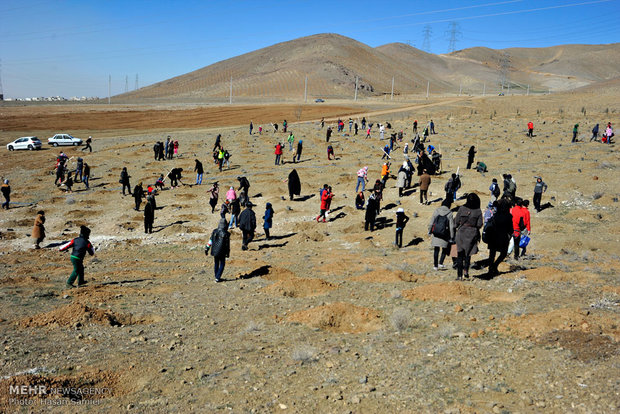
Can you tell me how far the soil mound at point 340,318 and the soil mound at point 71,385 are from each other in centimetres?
347

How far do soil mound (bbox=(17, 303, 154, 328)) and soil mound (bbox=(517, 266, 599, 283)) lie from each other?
Answer: 856 centimetres

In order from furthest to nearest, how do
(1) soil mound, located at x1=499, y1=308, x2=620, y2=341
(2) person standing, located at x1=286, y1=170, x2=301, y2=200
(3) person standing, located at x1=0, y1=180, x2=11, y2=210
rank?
1. (2) person standing, located at x1=286, y1=170, x2=301, y2=200
2. (3) person standing, located at x1=0, y1=180, x2=11, y2=210
3. (1) soil mound, located at x1=499, y1=308, x2=620, y2=341

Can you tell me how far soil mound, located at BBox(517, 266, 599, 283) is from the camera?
33.7ft

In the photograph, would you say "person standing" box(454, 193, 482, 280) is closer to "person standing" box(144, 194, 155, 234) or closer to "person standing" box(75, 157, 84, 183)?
"person standing" box(144, 194, 155, 234)

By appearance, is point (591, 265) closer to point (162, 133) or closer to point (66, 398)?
point (66, 398)

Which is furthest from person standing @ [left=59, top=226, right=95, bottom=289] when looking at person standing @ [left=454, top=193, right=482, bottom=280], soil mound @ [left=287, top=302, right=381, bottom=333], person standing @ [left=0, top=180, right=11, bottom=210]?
person standing @ [left=0, top=180, right=11, bottom=210]

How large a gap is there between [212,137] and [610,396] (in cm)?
4445

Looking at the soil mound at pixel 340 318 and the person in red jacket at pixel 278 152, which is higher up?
the person in red jacket at pixel 278 152

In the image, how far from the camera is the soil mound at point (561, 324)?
7.10 m

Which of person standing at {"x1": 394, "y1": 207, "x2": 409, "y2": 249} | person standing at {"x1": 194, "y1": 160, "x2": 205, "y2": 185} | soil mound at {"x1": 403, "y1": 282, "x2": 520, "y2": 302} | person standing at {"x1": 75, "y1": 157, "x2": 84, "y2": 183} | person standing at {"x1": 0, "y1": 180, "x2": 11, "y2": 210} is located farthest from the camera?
person standing at {"x1": 75, "y1": 157, "x2": 84, "y2": 183}

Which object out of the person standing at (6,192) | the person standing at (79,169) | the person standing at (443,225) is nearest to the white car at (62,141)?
the person standing at (79,169)

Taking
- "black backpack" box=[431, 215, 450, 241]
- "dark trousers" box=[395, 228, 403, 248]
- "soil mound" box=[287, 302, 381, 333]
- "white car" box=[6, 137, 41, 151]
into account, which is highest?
"white car" box=[6, 137, 41, 151]

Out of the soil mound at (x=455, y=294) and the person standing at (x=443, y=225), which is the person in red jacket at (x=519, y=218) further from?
the soil mound at (x=455, y=294)

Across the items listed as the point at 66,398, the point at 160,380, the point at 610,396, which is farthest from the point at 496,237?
the point at 66,398
